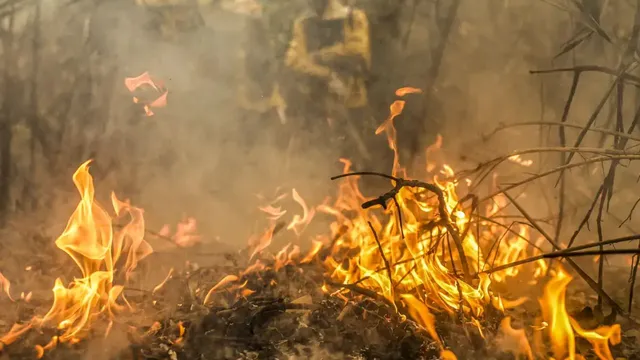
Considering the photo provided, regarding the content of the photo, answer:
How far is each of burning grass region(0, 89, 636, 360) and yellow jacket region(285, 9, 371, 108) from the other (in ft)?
3.49

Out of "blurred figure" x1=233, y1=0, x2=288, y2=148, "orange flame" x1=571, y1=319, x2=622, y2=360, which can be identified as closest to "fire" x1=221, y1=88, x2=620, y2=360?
"orange flame" x1=571, y1=319, x2=622, y2=360

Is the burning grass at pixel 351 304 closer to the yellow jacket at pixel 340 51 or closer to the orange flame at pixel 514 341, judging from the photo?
the orange flame at pixel 514 341

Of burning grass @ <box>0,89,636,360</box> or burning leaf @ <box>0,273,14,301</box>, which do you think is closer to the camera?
burning grass @ <box>0,89,636,360</box>

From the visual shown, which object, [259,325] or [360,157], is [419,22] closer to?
[360,157]

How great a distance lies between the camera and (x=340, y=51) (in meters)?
3.46

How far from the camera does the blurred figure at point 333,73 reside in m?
3.42

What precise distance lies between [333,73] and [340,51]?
16cm

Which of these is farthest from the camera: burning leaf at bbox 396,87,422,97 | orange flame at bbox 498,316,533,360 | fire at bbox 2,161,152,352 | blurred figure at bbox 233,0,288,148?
burning leaf at bbox 396,87,422,97

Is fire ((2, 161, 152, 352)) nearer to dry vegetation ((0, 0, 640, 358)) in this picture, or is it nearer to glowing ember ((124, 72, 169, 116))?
dry vegetation ((0, 0, 640, 358))

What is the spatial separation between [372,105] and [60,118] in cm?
208

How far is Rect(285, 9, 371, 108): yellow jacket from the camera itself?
11.2 feet

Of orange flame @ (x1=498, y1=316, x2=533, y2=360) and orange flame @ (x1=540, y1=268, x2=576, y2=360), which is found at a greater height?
orange flame @ (x1=540, y1=268, x2=576, y2=360)

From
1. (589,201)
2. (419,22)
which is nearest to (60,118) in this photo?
(419,22)

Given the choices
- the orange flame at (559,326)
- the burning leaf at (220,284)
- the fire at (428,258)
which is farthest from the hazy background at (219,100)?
the orange flame at (559,326)
